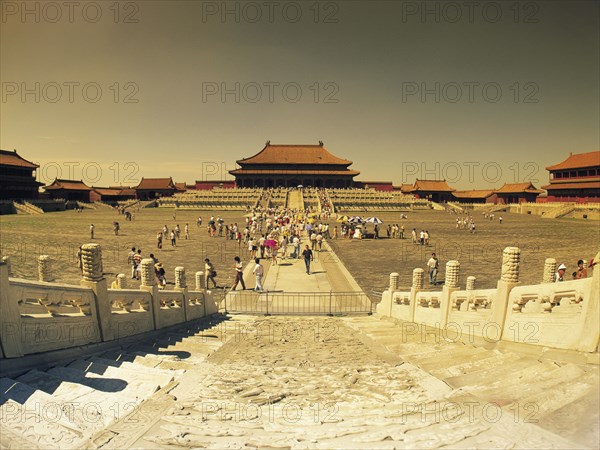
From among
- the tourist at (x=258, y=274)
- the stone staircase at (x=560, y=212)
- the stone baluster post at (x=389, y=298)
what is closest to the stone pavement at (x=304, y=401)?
the stone baluster post at (x=389, y=298)

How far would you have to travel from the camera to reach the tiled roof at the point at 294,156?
82.4m

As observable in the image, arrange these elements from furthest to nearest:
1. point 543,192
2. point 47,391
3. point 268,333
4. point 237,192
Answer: point 543,192 < point 237,192 < point 268,333 < point 47,391

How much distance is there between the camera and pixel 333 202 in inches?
2189

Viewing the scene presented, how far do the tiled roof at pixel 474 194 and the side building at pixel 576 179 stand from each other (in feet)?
44.3

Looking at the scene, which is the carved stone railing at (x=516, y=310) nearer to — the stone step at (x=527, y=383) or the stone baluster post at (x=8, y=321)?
the stone step at (x=527, y=383)

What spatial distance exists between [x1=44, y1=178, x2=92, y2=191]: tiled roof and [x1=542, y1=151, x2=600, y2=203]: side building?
88998 mm

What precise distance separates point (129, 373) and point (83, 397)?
0.85m

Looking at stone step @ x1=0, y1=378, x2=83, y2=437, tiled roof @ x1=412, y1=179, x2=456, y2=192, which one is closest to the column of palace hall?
tiled roof @ x1=412, y1=179, x2=456, y2=192

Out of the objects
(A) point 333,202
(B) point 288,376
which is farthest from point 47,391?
(A) point 333,202

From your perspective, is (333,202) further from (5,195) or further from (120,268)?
(5,195)

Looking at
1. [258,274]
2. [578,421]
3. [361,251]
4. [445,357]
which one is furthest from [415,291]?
[361,251]

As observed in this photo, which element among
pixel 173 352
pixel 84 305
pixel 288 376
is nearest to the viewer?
pixel 288 376

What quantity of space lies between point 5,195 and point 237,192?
36.4 meters

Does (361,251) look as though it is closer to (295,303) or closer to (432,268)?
(432,268)
